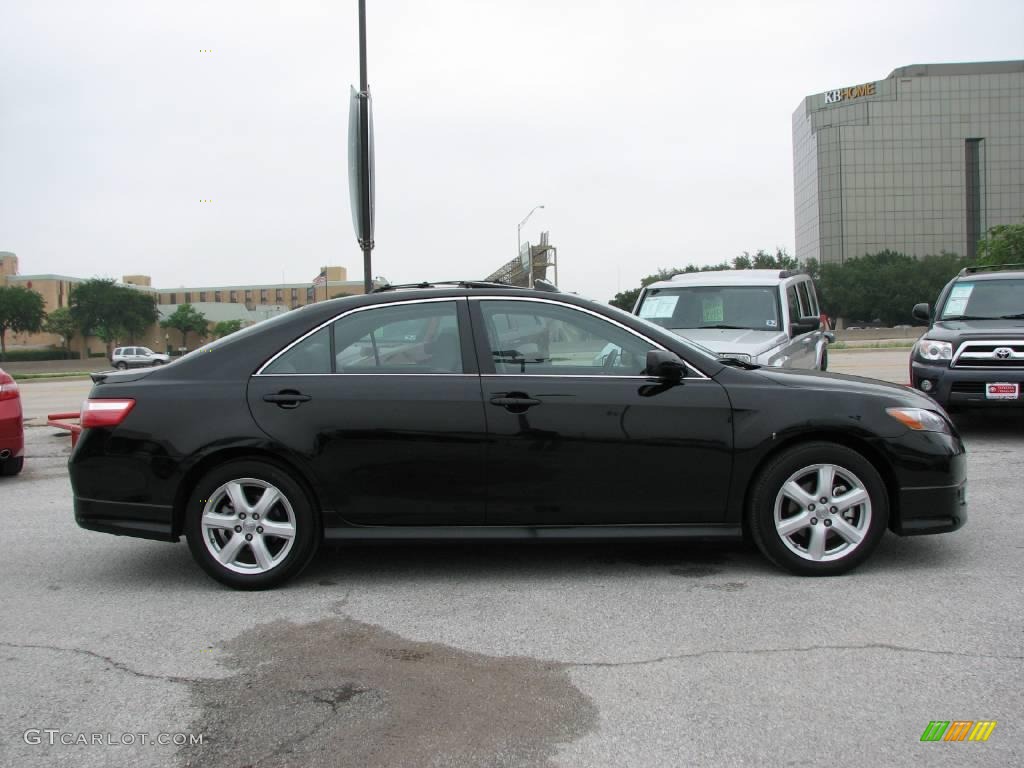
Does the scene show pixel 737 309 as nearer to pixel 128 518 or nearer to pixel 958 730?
pixel 128 518

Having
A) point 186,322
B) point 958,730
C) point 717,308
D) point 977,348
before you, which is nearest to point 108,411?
point 958,730

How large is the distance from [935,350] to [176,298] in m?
150

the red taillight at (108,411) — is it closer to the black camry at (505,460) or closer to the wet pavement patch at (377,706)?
the black camry at (505,460)

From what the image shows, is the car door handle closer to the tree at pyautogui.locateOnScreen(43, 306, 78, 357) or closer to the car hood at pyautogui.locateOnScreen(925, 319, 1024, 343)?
the car hood at pyautogui.locateOnScreen(925, 319, 1024, 343)

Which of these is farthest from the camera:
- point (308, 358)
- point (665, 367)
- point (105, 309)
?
point (105, 309)

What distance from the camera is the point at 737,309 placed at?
10594 mm

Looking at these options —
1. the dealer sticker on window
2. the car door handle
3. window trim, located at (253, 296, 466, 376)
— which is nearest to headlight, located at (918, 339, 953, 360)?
the dealer sticker on window

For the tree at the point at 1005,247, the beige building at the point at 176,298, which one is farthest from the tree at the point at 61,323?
the tree at the point at 1005,247

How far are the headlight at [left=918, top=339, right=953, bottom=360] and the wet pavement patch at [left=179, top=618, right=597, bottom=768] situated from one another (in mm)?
7417

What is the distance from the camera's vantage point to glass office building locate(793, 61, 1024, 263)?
118938 mm

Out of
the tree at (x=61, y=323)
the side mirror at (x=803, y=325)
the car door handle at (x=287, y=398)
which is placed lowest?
the car door handle at (x=287, y=398)

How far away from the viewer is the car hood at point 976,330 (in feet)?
30.7

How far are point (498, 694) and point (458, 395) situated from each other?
1.77 meters

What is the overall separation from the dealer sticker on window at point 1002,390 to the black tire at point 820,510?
17.4ft
